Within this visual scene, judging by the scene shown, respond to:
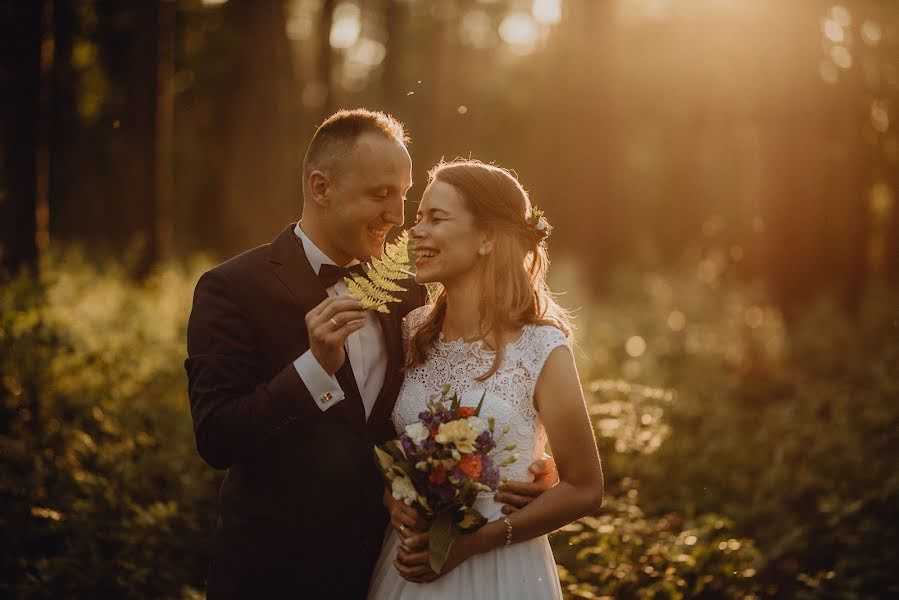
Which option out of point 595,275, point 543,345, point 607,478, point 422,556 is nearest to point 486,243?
point 543,345

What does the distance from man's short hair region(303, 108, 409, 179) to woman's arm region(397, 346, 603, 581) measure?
1.48 meters

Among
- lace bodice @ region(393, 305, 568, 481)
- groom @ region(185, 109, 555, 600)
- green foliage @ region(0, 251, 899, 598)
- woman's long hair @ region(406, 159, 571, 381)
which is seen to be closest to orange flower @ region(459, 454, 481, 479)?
lace bodice @ region(393, 305, 568, 481)

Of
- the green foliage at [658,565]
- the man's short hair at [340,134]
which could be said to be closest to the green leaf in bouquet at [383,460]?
the man's short hair at [340,134]

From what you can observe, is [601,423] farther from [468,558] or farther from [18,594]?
[18,594]

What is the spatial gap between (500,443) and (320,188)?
1538 millimetres

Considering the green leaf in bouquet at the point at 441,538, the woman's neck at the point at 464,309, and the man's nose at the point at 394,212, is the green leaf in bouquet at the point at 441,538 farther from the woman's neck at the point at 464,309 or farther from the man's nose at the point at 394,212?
the man's nose at the point at 394,212

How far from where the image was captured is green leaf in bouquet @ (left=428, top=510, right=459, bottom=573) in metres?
3.25

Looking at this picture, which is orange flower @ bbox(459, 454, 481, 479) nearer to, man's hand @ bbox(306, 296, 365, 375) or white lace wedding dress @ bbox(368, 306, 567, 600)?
white lace wedding dress @ bbox(368, 306, 567, 600)

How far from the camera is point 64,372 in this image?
24.7 feet

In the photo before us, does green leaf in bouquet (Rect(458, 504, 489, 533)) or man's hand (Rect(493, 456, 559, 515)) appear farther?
man's hand (Rect(493, 456, 559, 515))

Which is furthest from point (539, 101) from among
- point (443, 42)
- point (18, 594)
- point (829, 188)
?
point (18, 594)

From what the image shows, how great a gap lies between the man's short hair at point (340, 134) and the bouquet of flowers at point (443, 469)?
4.70 ft

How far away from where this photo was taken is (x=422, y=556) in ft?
11.4

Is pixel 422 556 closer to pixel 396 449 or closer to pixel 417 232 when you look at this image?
pixel 396 449
